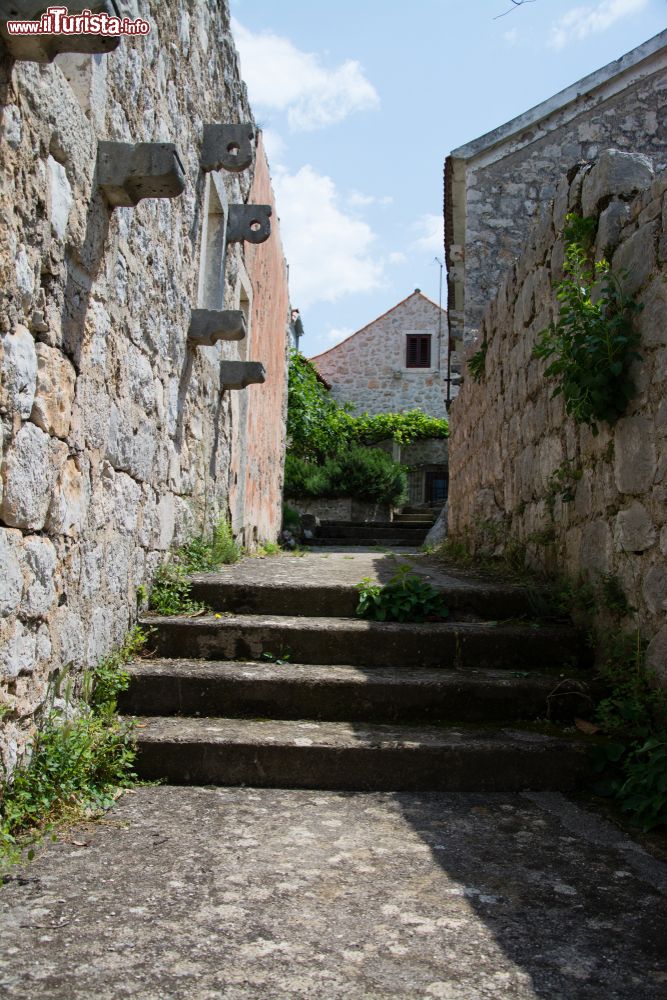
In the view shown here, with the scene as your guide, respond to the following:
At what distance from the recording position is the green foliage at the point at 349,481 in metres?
14.3

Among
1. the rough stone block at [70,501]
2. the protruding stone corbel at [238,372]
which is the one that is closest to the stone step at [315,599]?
the rough stone block at [70,501]

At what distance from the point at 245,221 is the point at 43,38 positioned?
3.55 m

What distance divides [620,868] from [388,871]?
61cm

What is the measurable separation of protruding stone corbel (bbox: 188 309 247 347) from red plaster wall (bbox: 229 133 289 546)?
5.18ft

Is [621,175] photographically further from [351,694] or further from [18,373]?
[18,373]

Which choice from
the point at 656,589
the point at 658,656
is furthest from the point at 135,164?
the point at 658,656

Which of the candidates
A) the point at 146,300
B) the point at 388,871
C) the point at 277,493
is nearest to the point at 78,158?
the point at 146,300

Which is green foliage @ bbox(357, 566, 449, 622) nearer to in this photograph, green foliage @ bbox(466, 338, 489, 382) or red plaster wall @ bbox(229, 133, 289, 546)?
red plaster wall @ bbox(229, 133, 289, 546)

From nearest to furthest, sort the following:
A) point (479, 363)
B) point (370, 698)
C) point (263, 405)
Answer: point (370, 698), point (479, 363), point (263, 405)

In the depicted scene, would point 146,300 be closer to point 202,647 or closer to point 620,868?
point 202,647

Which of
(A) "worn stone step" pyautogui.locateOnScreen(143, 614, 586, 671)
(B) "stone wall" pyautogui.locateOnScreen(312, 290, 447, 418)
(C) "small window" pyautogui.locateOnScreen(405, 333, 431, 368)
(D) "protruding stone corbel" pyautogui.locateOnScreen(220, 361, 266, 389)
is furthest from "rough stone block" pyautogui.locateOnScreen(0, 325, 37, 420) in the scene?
(C) "small window" pyautogui.locateOnScreen(405, 333, 431, 368)

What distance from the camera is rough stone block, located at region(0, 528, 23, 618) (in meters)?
2.13

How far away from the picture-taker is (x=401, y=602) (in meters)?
3.88

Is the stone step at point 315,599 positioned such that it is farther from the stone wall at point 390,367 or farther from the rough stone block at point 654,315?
the stone wall at point 390,367
